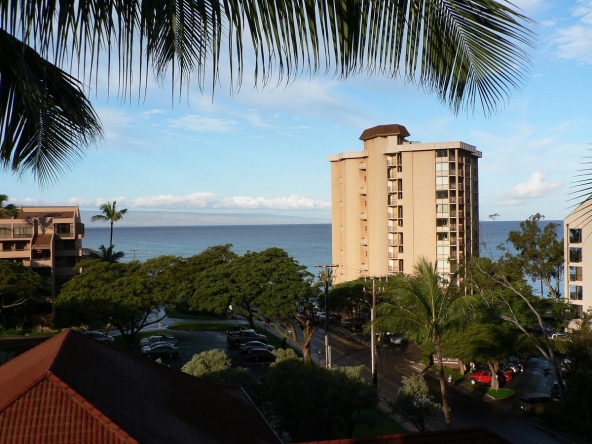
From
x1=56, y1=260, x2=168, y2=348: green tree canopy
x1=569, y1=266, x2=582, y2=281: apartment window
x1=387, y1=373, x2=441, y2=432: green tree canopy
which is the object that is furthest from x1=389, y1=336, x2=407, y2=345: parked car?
x1=387, y1=373, x2=441, y2=432: green tree canopy

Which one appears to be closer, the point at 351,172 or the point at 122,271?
the point at 122,271

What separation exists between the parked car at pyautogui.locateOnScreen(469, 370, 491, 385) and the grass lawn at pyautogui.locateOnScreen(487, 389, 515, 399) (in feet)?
3.74

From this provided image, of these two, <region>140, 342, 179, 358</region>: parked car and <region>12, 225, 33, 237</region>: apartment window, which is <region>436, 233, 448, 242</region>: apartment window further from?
<region>12, 225, 33, 237</region>: apartment window

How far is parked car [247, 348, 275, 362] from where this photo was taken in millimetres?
35031

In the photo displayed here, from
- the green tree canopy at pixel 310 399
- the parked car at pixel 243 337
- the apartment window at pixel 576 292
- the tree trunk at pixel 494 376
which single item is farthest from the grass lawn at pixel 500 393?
the parked car at pixel 243 337

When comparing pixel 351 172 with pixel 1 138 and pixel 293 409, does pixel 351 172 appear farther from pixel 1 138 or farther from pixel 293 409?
pixel 1 138

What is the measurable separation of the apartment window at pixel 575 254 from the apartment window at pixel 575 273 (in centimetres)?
59

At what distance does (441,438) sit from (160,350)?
2795cm

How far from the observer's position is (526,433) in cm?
2398

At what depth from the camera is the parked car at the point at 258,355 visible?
35.0m

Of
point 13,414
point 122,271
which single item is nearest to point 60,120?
point 13,414

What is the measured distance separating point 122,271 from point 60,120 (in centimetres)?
4066

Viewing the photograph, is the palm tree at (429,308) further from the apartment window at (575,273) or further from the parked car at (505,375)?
the apartment window at (575,273)

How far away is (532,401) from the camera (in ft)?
89.4
